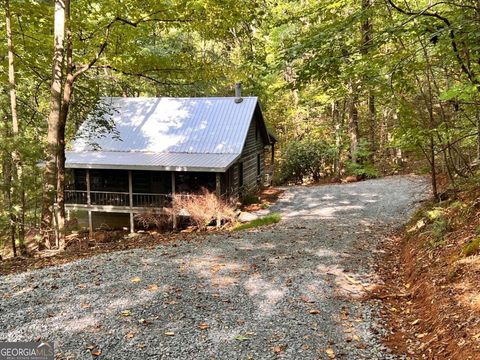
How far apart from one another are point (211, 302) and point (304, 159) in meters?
21.0

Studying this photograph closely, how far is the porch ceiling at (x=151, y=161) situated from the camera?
50.3 feet

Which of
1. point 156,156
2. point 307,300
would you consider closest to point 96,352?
point 307,300

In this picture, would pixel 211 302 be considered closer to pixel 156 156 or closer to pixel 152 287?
pixel 152 287

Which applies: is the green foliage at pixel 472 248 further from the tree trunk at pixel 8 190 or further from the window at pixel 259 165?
the window at pixel 259 165

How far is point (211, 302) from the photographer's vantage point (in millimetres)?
6012

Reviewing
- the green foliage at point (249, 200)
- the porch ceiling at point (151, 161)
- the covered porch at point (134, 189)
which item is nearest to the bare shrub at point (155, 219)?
the covered porch at point (134, 189)

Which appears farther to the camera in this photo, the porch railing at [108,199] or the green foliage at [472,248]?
the porch railing at [108,199]

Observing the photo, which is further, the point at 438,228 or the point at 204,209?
the point at 204,209

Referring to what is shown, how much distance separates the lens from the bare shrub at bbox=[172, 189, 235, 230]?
14.7 metres

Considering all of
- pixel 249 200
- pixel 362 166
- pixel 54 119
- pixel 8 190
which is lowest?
pixel 249 200

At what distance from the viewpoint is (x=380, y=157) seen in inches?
1204

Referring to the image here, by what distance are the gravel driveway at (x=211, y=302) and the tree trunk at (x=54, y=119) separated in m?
3.13

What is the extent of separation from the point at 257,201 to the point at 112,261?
36.5 ft

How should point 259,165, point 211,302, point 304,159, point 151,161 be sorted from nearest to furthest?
point 211,302 → point 151,161 → point 259,165 → point 304,159
